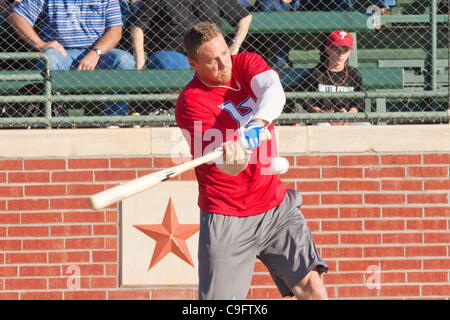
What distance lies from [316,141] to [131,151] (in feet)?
4.95

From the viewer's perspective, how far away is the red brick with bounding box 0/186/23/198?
5.95 m

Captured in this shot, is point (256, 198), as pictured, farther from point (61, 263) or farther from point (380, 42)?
point (380, 42)

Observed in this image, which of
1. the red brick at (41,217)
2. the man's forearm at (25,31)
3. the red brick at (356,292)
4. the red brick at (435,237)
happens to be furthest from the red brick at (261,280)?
the man's forearm at (25,31)

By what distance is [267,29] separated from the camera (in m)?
6.53

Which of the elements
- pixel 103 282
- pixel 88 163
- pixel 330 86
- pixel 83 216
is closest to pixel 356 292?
pixel 330 86

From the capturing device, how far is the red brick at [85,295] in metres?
5.92

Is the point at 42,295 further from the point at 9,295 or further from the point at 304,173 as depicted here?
the point at 304,173

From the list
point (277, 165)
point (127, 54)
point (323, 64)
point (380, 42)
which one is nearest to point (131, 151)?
point (127, 54)

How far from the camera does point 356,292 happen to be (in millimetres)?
5977

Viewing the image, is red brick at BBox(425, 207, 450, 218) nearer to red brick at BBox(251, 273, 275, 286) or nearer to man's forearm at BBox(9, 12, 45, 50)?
red brick at BBox(251, 273, 275, 286)

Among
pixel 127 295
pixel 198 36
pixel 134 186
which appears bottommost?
pixel 127 295

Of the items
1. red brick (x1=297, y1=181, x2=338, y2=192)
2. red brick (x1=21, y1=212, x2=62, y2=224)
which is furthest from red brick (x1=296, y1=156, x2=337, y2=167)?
red brick (x1=21, y1=212, x2=62, y2=224)

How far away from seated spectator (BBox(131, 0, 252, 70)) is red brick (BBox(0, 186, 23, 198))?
146 centimetres

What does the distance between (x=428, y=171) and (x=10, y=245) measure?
3469 millimetres
